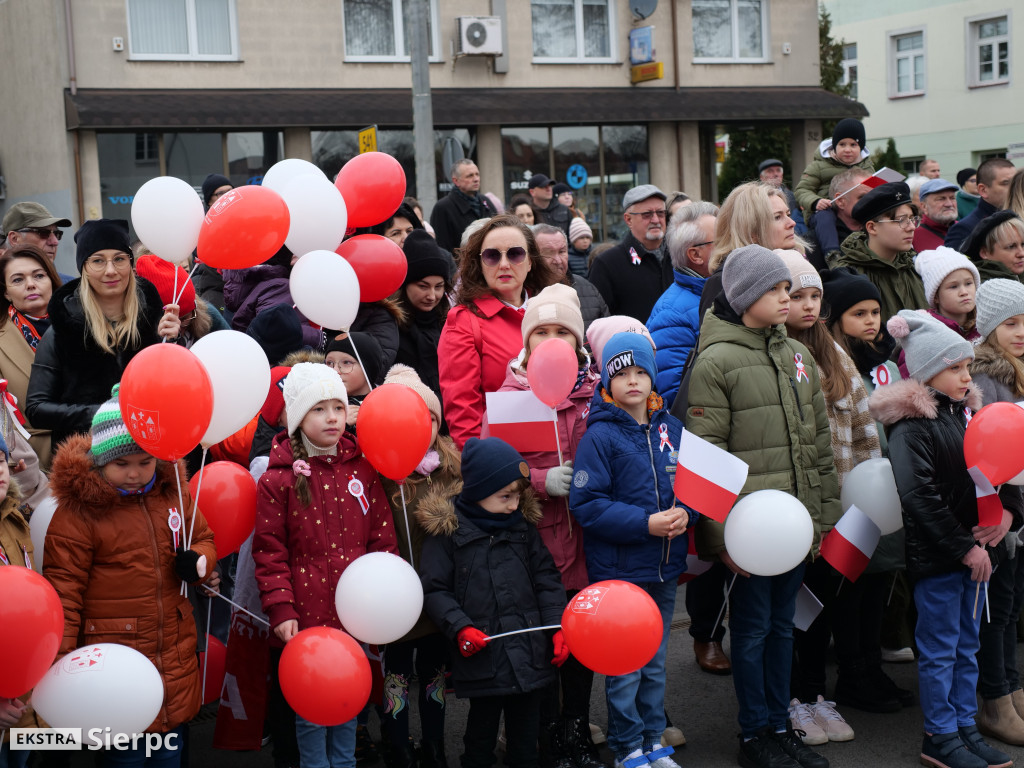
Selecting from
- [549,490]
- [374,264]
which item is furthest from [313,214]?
[549,490]

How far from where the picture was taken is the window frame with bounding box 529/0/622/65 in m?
19.8

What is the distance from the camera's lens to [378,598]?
3957mm

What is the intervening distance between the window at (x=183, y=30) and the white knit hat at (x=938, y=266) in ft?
47.0

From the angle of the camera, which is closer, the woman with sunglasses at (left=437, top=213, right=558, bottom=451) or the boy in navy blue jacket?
the boy in navy blue jacket

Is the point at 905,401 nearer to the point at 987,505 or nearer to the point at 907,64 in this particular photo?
the point at 987,505

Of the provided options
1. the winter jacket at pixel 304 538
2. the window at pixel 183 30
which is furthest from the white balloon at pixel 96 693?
the window at pixel 183 30

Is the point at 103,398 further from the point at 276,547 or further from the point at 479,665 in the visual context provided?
the point at 479,665

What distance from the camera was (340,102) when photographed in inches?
695

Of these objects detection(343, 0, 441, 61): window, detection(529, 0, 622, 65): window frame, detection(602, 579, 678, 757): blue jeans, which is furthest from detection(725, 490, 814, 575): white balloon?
detection(529, 0, 622, 65): window frame

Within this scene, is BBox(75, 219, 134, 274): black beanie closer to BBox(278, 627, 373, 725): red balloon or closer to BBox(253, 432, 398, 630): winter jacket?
BBox(253, 432, 398, 630): winter jacket

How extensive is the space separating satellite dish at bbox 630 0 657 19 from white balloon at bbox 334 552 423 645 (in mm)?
18099

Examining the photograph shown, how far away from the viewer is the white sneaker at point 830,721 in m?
4.80

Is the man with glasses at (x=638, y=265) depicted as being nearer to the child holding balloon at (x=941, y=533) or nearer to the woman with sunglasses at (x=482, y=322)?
the woman with sunglasses at (x=482, y=322)

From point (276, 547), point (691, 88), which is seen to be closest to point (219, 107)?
point (691, 88)
